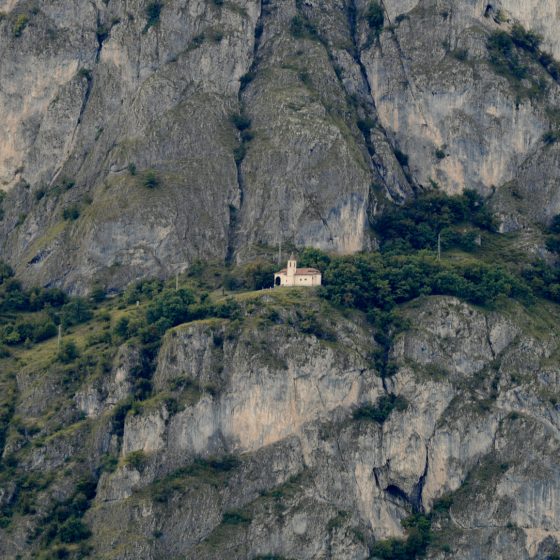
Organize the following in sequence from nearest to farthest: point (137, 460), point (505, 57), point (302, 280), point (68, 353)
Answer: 1. point (137, 460)
2. point (68, 353)
3. point (302, 280)
4. point (505, 57)

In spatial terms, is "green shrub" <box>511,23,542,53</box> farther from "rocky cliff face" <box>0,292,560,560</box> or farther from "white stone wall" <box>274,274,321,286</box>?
"rocky cliff face" <box>0,292,560,560</box>

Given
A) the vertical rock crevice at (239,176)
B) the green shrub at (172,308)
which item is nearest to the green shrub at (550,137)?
the vertical rock crevice at (239,176)

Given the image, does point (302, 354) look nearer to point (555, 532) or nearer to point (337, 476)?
point (337, 476)

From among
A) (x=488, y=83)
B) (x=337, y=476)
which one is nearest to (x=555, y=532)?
(x=337, y=476)

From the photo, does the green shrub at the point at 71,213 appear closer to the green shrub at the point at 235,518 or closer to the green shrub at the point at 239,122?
the green shrub at the point at 239,122

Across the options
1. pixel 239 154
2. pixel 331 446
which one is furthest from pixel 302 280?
pixel 239 154

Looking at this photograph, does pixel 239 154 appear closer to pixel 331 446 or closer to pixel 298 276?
pixel 298 276
